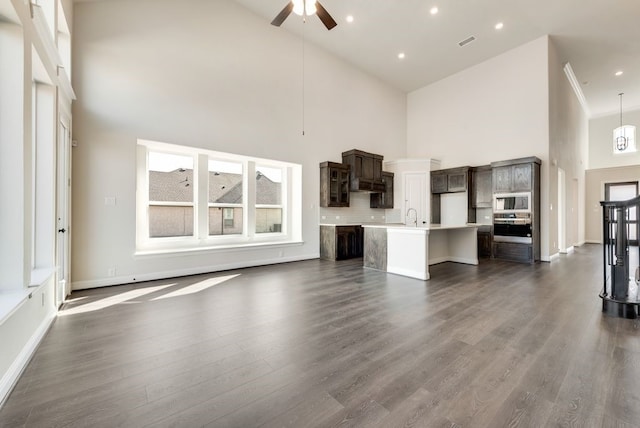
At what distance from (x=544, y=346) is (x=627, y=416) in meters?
0.81

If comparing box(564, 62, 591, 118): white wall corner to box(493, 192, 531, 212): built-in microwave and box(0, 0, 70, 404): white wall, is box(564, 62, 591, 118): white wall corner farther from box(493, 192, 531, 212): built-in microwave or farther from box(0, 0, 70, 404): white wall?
box(0, 0, 70, 404): white wall

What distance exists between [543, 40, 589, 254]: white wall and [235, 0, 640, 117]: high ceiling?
64 centimetres

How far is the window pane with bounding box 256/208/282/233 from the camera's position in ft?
20.4

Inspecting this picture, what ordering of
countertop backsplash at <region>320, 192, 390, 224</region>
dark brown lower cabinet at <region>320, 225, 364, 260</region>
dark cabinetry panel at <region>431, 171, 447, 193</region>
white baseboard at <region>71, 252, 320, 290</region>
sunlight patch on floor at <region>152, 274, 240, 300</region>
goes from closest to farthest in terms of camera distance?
1. sunlight patch on floor at <region>152, 274, 240, 300</region>
2. white baseboard at <region>71, 252, 320, 290</region>
3. dark brown lower cabinet at <region>320, 225, 364, 260</region>
4. countertop backsplash at <region>320, 192, 390, 224</region>
5. dark cabinetry panel at <region>431, 171, 447, 193</region>

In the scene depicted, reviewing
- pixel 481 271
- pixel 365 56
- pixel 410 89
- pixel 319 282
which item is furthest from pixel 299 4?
pixel 410 89

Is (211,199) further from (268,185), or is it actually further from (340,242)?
(340,242)

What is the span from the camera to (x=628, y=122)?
10.1 m

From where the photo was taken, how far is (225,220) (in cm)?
564

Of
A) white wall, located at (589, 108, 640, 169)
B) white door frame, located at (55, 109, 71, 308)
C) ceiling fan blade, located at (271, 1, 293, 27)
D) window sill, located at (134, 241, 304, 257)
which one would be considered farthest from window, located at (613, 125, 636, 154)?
white door frame, located at (55, 109, 71, 308)

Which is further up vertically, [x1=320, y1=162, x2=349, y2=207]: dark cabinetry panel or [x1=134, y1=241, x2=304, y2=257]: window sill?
[x1=320, y1=162, x2=349, y2=207]: dark cabinetry panel

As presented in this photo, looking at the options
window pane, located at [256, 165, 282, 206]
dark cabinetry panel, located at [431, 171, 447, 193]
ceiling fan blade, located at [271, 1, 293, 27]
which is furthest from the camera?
dark cabinetry panel, located at [431, 171, 447, 193]

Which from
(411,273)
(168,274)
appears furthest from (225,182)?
(411,273)

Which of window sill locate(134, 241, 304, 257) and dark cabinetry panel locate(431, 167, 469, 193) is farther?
dark cabinetry panel locate(431, 167, 469, 193)

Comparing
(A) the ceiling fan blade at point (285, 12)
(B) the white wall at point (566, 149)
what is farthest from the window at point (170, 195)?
(B) the white wall at point (566, 149)
